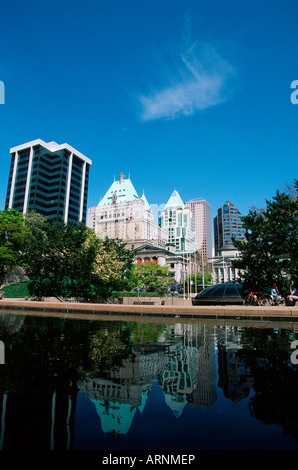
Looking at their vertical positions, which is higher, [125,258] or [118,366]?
[125,258]

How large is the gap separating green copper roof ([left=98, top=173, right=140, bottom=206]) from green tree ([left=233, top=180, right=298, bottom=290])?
5434 inches

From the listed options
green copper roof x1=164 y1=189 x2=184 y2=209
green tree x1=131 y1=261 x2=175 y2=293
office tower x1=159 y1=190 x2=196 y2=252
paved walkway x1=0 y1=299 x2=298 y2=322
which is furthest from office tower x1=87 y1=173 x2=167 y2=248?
paved walkway x1=0 y1=299 x2=298 y2=322

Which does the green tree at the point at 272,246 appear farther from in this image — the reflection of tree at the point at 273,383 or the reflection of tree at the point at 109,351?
the reflection of tree at the point at 109,351

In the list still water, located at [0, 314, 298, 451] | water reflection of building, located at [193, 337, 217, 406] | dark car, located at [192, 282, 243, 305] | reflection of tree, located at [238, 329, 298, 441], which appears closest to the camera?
still water, located at [0, 314, 298, 451]

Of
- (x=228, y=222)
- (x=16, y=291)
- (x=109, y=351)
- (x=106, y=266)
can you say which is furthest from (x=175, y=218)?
(x=109, y=351)

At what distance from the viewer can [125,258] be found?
115ft

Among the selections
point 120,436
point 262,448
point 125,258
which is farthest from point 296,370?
point 125,258

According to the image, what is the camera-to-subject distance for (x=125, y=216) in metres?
150

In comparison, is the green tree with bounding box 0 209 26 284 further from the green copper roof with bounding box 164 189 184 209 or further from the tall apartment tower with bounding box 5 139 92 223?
the green copper roof with bounding box 164 189 184 209

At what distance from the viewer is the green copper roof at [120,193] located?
6206 inches

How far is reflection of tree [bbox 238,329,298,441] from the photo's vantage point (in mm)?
3031

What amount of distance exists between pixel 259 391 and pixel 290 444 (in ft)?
4.53

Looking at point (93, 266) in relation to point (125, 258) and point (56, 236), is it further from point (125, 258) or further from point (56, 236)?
point (125, 258)

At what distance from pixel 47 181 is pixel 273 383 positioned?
116147 mm
